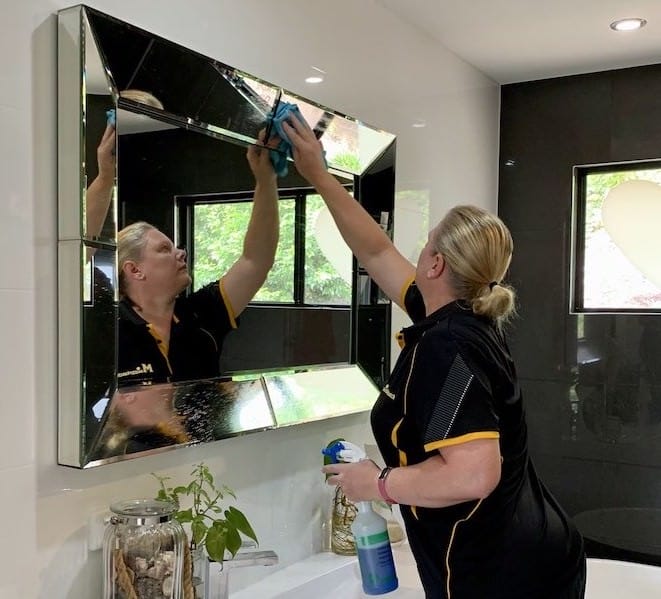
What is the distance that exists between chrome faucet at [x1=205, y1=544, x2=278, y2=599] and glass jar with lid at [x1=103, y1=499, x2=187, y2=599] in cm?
18

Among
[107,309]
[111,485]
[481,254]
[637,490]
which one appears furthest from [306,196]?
[637,490]

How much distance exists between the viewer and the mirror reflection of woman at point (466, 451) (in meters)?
1.37

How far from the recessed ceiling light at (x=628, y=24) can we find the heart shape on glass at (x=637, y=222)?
2.00ft

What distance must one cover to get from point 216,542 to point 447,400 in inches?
20.1

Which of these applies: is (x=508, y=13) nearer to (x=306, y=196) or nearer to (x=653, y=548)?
(x=306, y=196)

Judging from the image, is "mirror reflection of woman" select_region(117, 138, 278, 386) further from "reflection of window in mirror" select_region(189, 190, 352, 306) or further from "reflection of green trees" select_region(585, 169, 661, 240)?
"reflection of green trees" select_region(585, 169, 661, 240)

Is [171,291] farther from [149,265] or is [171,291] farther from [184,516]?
[184,516]

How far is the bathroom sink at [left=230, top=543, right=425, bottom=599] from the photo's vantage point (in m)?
1.77

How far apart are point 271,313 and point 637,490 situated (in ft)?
5.55

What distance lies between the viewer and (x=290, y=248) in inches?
74.5

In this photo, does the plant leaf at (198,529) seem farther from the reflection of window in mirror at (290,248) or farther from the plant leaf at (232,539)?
the reflection of window in mirror at (290,248)

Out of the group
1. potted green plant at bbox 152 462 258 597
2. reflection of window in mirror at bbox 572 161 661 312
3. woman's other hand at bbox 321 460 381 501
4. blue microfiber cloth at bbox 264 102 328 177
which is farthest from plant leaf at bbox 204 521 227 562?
reflection of window in mirror at bbox 572 161 661 312

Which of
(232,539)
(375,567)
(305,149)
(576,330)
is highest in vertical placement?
(305,149)

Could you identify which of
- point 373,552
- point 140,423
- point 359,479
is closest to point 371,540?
point 373,552
